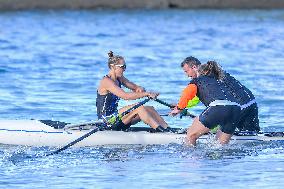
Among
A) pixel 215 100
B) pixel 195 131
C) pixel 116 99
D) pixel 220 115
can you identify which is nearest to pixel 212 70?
pixel 215 100

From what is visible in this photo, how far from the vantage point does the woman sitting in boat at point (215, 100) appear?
1745 centimetres

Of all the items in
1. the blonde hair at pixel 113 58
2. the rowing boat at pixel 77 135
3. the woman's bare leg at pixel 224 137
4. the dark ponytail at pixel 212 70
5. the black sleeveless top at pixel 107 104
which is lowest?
the woman's bare leg at pixel 224 137

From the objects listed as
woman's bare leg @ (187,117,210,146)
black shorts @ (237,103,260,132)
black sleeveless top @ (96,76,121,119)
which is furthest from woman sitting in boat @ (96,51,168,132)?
black shorts @ (237,103,260,132)

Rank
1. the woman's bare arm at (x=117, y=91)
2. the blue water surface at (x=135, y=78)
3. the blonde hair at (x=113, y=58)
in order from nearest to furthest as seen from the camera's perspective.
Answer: the blue water surface at (x=135, y=78) → the woman's bare arm at (x=117, y=91) → the blonde hair at (x=113, y=58)

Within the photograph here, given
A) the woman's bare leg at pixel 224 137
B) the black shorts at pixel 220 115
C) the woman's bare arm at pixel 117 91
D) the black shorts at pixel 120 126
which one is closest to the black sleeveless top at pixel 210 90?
the black shorts at pixel 220 115

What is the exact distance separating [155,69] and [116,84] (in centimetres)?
1709

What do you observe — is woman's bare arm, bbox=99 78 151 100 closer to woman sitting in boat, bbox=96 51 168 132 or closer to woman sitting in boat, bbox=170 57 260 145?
woman sitting in boat, bbox=96 51 168 132

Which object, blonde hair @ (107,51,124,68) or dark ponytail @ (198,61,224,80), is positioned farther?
blonde hair @ (107,51,124,68)

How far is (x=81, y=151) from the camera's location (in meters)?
18.4

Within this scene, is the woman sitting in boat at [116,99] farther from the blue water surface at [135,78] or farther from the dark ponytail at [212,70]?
the dark ponytail at [212,70]

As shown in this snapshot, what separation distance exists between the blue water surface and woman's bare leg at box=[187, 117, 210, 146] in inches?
8.2

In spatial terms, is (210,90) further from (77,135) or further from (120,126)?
(77,135)

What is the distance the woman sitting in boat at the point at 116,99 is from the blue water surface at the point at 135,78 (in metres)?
0.42

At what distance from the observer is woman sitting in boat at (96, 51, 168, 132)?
60.2ft
